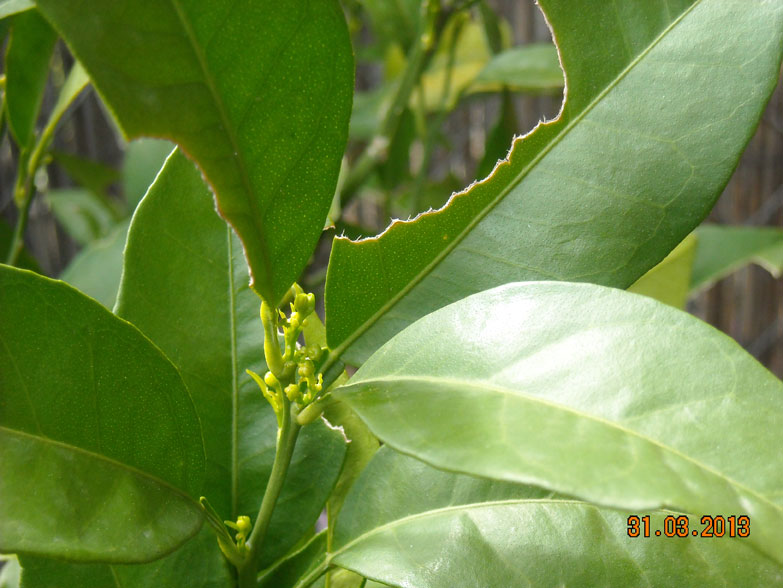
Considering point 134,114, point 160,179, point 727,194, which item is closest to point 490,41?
point 160,179

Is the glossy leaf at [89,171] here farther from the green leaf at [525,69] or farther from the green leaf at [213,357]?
the green leaf at [213,357]

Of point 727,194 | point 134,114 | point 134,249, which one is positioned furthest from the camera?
point 727,194

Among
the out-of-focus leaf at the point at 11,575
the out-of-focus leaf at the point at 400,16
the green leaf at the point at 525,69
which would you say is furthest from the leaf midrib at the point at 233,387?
the out-of-focus leaf at the point at 400,16

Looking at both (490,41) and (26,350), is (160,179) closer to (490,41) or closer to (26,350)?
(26,350)

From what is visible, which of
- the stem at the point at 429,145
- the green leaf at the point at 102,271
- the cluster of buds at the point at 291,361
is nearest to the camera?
the cluster of buds at the point at 291,361

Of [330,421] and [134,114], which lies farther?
[330,421]

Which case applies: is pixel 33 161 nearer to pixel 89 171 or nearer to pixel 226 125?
pixel 226 125
